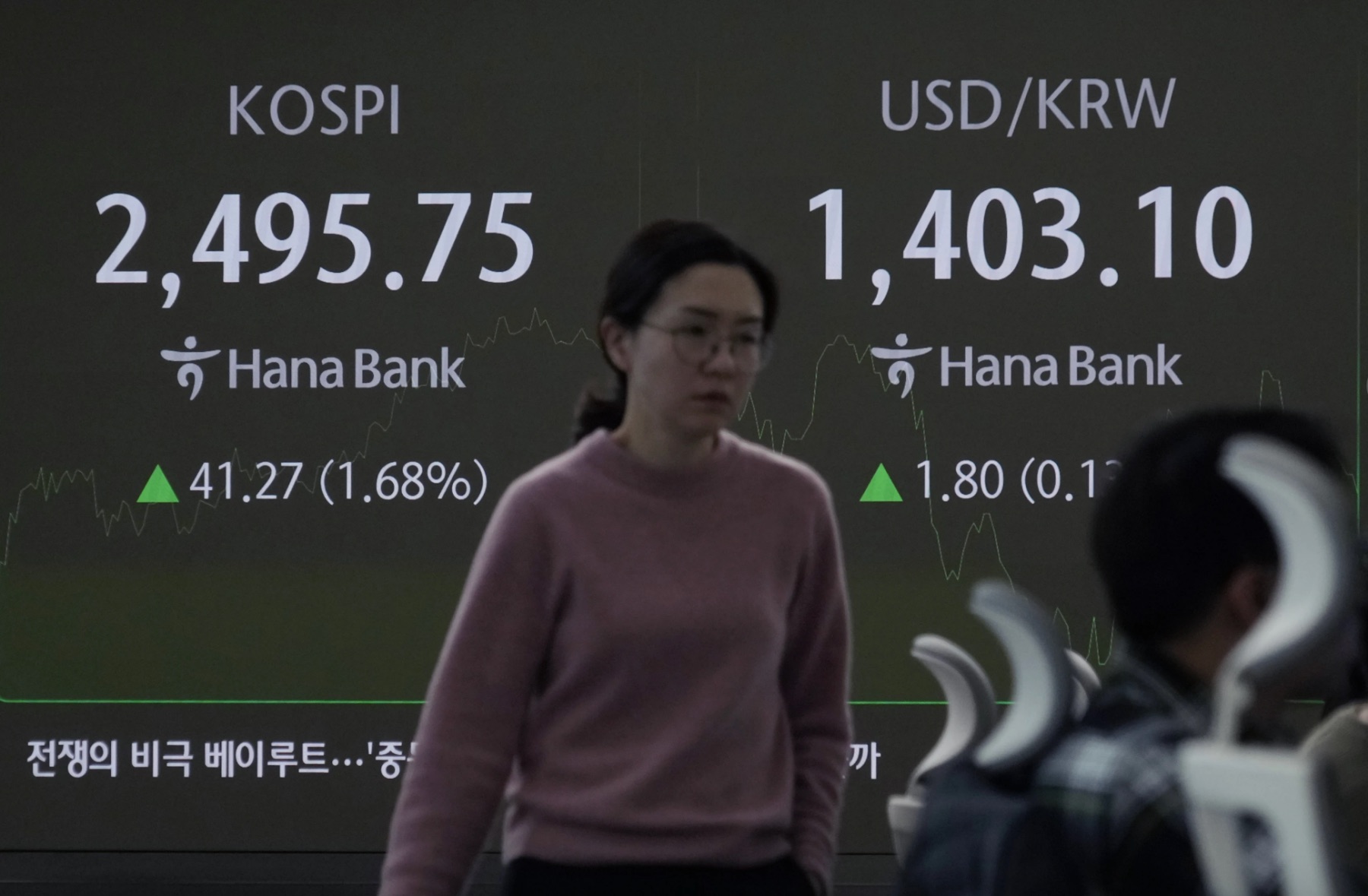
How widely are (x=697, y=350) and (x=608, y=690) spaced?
364 millimetres

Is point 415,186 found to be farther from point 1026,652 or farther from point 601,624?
point 1026,652

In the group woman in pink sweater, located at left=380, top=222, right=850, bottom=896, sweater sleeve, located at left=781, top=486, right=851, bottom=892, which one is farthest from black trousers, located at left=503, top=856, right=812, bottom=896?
sweater sleeve, located at left=781, top=486, right=851, bottom=892

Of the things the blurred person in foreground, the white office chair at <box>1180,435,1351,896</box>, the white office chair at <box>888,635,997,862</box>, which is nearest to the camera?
the white office chair at <box>1180,435,1351,896</box>

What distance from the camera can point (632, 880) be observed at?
6.29ft

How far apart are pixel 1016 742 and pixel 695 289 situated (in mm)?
909

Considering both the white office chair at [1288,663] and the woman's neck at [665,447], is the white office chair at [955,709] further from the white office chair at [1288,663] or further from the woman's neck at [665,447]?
the white office chair at [1288,663]

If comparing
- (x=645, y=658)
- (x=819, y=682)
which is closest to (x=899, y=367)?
(x=819, y=682)

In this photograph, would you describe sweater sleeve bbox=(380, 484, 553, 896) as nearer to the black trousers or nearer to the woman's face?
the black trousers

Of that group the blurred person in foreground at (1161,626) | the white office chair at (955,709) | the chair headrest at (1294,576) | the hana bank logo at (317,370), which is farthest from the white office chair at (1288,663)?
the hana bank logo at (317,370)

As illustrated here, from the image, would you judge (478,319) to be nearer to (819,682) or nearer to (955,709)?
(819,682)

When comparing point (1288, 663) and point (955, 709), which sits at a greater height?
point (1288, 663)

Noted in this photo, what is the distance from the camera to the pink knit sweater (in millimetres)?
1914

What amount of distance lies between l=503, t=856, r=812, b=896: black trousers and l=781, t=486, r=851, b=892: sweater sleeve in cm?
12

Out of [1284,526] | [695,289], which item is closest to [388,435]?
[695,289]
